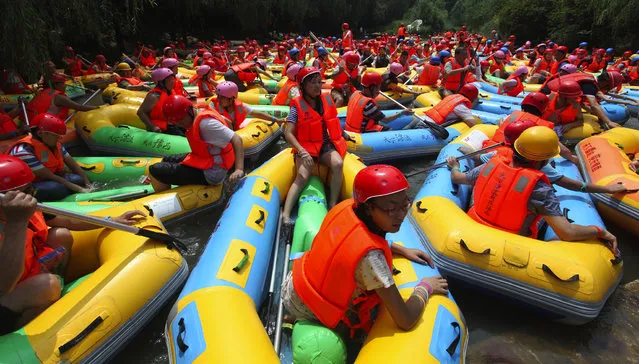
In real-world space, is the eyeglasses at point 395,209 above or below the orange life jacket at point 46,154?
above

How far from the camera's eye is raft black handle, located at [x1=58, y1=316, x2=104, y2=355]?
7.21 ft

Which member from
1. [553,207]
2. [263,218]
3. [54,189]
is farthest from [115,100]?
[553,207]

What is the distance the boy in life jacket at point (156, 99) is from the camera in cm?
585

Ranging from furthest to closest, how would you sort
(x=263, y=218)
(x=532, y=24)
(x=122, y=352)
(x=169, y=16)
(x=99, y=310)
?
(x=532, y=24)
(x=169, y=16)
(x=263, y=218)
(x=122, y=352)
(x=99, y=310)

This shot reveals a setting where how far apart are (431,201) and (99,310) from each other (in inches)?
112

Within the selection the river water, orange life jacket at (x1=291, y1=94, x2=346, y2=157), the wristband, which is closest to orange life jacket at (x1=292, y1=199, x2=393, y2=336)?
the wristband

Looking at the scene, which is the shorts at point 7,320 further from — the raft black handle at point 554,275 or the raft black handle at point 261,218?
the raft black handle at point 554,275

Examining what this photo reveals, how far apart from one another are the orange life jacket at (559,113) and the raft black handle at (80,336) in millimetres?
6092

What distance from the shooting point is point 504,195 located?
308 centimetres

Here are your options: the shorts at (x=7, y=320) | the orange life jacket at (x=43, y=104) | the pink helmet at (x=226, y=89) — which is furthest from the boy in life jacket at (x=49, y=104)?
the shorts at (x=7, y=320)

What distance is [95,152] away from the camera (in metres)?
6.25

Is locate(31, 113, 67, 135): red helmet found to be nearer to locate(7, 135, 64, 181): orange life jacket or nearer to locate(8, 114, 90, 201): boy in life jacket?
locate(8, 114, 90, 201): boy in life jacket

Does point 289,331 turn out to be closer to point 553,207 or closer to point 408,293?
point 408,293

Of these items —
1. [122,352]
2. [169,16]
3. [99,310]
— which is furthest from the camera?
[169,16]
